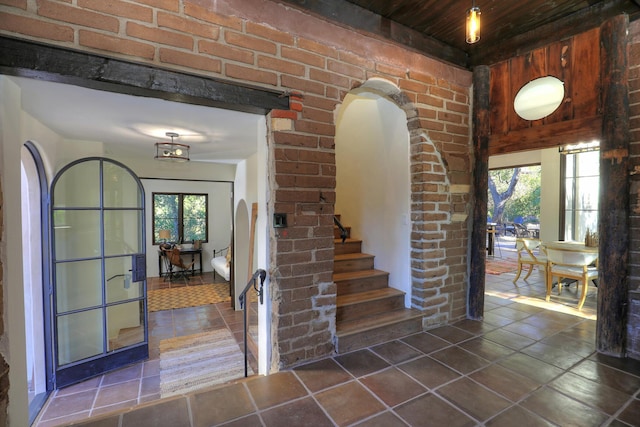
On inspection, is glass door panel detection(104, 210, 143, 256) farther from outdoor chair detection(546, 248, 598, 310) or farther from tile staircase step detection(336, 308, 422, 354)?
outdoor chair detection(546, 248, 598, 310)

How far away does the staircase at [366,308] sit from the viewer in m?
2.31

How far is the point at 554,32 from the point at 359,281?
2775 millimetres

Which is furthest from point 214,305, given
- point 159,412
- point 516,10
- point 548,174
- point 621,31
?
point 548,174

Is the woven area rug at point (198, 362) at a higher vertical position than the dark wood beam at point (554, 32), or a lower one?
lower

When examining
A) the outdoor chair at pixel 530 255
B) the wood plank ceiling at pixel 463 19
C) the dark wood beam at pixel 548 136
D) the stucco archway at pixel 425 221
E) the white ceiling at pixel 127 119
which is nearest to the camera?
the white ceiling at pixel 127 119

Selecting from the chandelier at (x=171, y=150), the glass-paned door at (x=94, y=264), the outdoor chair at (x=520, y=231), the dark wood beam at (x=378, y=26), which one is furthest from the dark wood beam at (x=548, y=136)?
the outdoor chair at (x=520, y=231)

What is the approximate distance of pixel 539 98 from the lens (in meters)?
2.57

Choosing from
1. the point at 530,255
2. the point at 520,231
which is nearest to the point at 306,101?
the point at 530,255

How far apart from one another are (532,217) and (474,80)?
51.1ft

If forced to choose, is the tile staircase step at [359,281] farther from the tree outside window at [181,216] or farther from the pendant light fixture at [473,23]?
the tree outside window at [181,216]

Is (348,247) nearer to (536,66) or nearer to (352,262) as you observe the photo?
(352,262)

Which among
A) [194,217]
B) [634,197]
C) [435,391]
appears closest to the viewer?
[435,391]

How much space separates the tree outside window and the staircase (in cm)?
578

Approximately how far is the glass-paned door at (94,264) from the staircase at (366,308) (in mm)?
2278
